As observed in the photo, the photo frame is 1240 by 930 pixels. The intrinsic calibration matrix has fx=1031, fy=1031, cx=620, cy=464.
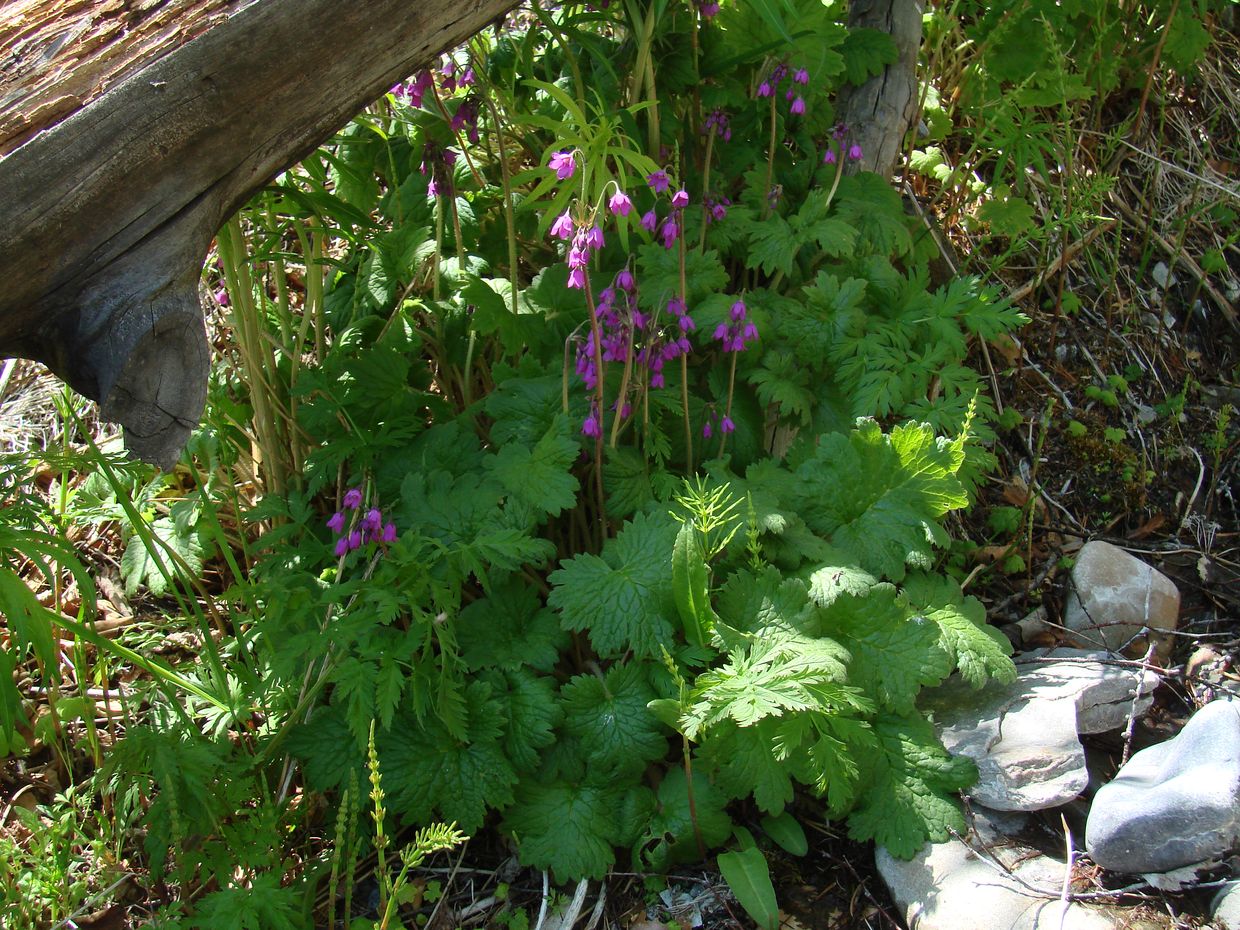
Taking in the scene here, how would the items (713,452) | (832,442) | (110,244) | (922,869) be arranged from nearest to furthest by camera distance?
(110,244)
(922,869)
(832,442)
(713,452)

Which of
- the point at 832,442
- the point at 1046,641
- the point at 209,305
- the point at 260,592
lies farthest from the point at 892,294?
the point at 209,305

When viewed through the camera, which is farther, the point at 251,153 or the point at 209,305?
the point at 209,305

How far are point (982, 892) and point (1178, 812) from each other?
1.39ft

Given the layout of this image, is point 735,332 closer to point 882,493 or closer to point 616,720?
point 882,493

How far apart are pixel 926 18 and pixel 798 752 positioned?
2886 millimetres

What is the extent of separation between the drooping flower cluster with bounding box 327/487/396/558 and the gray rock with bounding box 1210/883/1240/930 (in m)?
1.85

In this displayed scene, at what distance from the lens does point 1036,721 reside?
2.43m

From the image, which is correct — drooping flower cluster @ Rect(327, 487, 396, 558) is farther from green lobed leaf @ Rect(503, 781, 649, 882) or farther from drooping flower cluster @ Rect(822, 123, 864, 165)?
drooping flower cluster @ Rect(822, 123, 864, 165)

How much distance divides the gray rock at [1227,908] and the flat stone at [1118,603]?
37.7 inches

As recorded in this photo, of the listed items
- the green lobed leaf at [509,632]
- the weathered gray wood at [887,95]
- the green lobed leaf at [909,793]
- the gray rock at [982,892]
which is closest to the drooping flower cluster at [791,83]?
the weathered gray wood at [887,95]

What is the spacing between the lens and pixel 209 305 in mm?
3549

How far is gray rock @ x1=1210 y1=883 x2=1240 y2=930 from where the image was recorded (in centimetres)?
201

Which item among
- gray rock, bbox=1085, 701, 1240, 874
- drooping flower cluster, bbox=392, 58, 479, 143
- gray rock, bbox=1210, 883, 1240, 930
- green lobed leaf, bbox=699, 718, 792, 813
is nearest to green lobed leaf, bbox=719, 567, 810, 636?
green lobed leaf, bbox=699, 718, 792, 813

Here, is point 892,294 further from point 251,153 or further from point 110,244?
point 110,244
